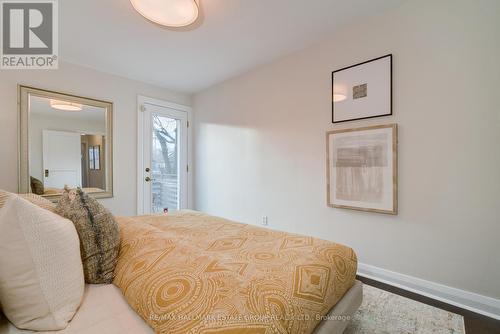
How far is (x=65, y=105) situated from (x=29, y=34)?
2.75ft

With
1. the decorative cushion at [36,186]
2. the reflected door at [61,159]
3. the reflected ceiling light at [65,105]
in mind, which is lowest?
the decorative cushion at [36,186]

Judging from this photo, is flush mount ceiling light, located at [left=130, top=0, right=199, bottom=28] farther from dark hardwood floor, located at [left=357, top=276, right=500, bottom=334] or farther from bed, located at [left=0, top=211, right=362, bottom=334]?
dark hardwood floor, located at [left=357, top=276, right=500, bottom=334]

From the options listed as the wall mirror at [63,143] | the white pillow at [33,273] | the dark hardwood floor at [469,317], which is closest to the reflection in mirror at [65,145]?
the wall mirror at [63,143]

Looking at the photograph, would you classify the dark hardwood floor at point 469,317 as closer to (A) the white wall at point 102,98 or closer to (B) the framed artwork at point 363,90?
(B) the framed artwork at point 363,90

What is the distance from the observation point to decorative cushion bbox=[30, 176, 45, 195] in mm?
2595

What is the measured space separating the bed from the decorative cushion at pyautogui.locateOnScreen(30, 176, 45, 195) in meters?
2.21

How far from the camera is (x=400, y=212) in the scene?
6.44ft

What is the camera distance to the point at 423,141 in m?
1.86

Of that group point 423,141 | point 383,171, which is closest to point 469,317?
point 383,171

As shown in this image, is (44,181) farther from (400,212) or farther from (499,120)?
(499,120)

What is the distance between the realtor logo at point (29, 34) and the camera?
194 centimetres

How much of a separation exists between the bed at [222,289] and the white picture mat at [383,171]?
0.94 metres

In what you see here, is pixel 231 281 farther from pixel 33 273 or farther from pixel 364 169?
pixel 364 169

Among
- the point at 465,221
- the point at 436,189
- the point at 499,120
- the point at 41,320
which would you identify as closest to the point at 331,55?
the point at 499,120
